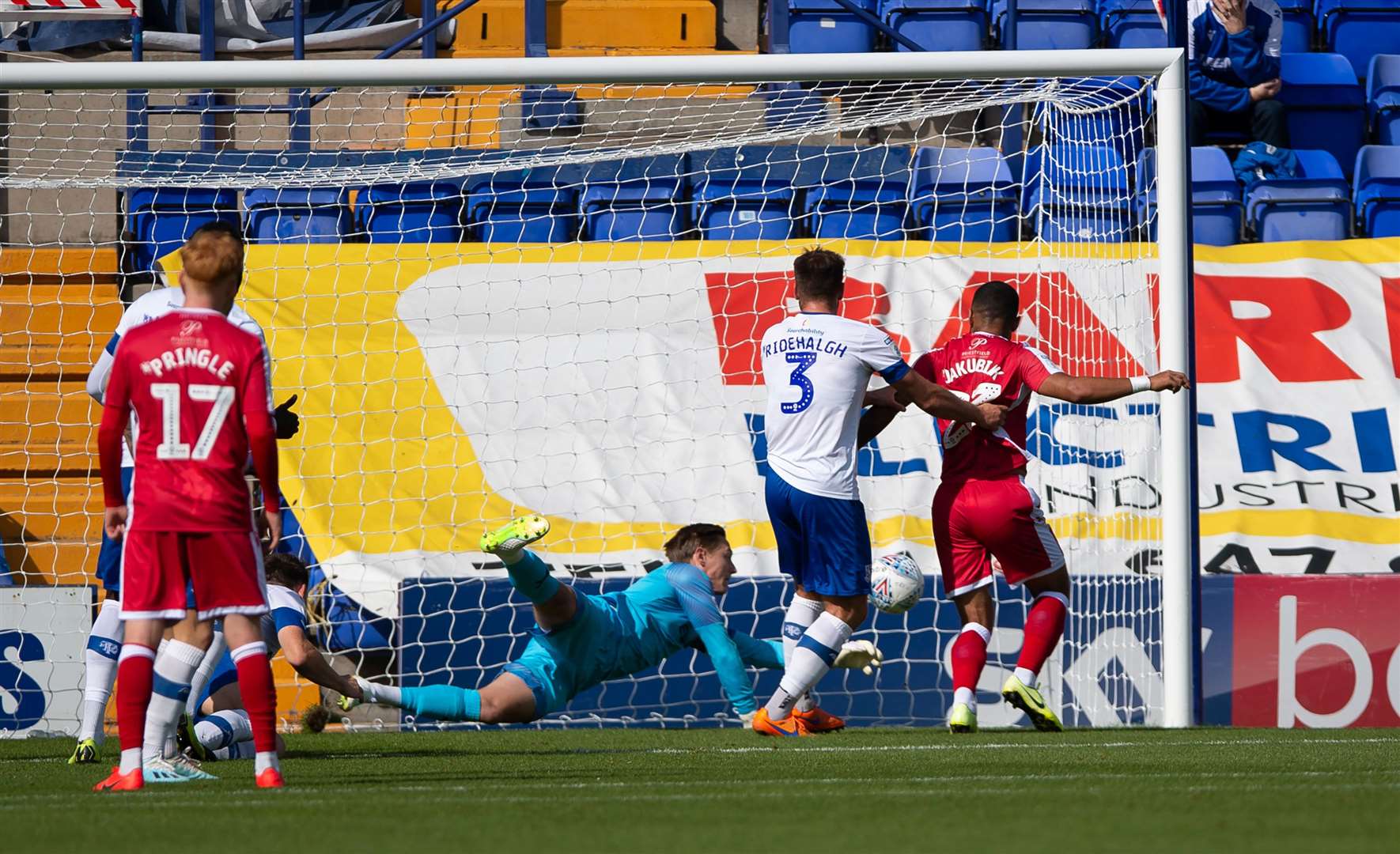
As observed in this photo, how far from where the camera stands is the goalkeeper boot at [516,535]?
5.84 meters

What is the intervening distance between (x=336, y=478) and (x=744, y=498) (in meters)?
2.20

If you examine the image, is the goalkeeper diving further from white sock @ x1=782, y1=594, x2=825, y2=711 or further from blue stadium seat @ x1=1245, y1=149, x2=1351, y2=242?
blue stadium seat @ x1=1245, y1=149, x2=1351, y2=242

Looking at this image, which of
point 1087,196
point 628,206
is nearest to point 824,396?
point 1087,196

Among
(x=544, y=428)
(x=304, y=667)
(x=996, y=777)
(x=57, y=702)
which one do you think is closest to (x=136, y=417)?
(x=304, y=667)

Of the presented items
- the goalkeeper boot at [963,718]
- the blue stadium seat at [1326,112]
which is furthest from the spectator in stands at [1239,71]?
the goalkeeper boot at [963,718]

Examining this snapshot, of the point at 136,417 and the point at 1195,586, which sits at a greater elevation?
the point at 136,417

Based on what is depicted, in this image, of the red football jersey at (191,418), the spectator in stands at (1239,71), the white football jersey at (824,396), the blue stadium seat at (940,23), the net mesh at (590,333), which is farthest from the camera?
the blue stadium seat at (940,23)

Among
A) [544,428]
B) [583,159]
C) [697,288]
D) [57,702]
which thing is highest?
[583,159]

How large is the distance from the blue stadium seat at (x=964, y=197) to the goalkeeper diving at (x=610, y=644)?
3471 mm

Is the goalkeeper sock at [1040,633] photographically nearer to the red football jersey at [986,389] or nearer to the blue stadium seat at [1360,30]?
the red football jersey at [986,389]

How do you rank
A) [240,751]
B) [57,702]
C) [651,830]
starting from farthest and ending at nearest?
[57,702], [240,751], [651,830]

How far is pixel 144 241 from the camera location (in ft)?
30.4

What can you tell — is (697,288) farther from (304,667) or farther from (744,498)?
(304,667)

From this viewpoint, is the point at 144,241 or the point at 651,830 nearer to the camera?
the point at 651,830
